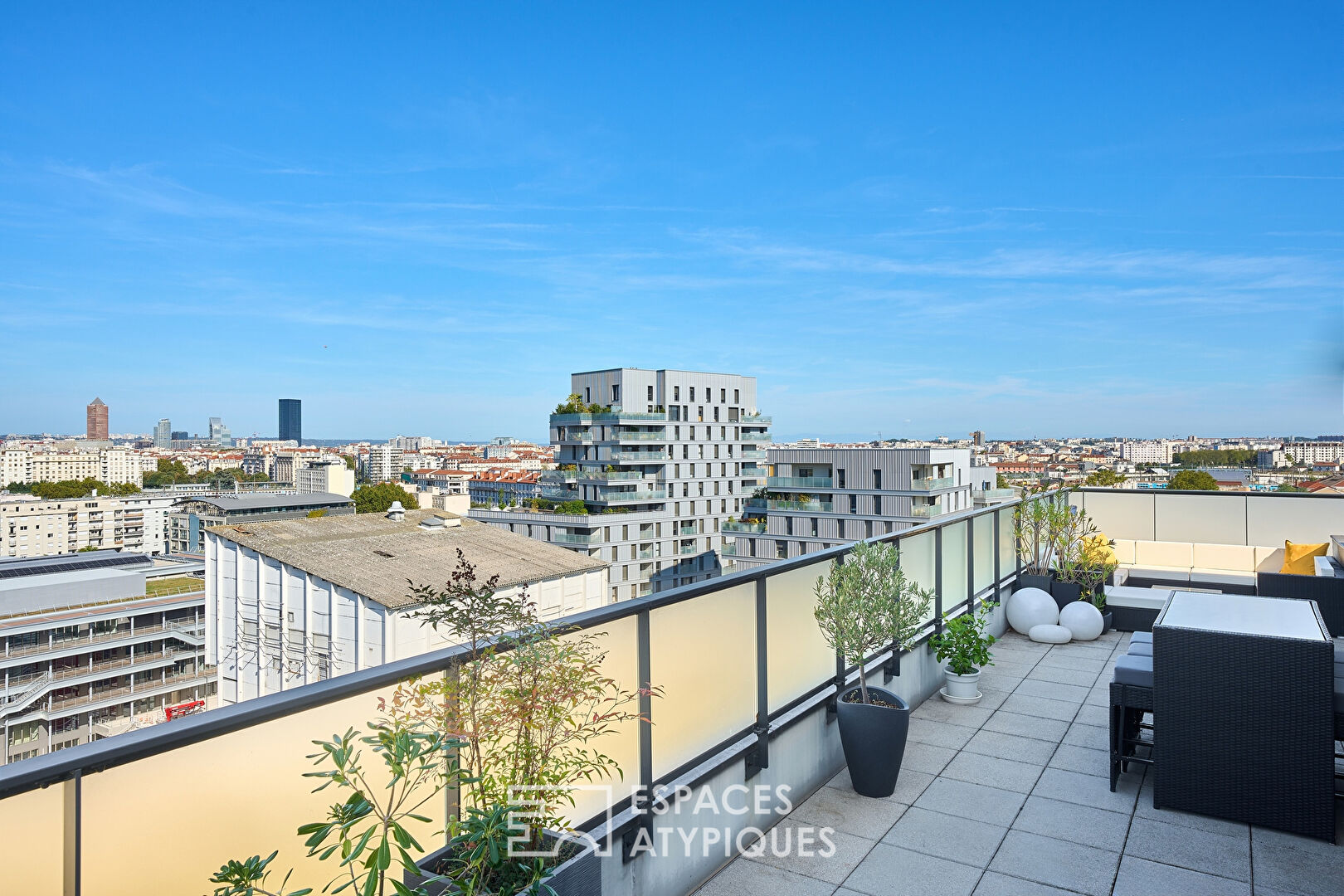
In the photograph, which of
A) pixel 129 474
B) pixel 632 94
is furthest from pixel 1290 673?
pixel 129 474

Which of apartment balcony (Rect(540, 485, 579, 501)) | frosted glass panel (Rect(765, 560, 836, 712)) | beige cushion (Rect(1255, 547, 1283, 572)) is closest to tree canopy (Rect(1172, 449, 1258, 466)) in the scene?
beige cushion (Rect(1255, 547, 1283, 572))

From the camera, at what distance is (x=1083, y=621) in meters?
6.16

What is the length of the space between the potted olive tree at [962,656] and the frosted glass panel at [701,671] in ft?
6.84

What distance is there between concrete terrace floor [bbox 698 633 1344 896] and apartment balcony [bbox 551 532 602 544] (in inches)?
2389

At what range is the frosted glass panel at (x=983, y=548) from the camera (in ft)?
19.6

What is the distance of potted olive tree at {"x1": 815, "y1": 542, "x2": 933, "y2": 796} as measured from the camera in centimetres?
347

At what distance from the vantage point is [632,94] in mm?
50500

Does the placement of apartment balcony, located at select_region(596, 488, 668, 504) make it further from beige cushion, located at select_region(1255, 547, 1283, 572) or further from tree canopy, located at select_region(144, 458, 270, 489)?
tree canopy, located at select_region(144, 458, 270, 489)

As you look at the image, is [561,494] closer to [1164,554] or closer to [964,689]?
[1164,554]

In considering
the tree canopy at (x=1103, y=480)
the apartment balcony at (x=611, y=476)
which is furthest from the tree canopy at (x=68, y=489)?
the tree canopy at (x=1103, y=480)

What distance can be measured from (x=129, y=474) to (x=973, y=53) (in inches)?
7281

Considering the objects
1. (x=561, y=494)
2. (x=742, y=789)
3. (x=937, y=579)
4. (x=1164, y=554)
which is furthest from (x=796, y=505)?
(x=742, y=789)

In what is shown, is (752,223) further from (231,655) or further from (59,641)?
(59,641)

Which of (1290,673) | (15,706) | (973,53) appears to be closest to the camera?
(1290,673)
